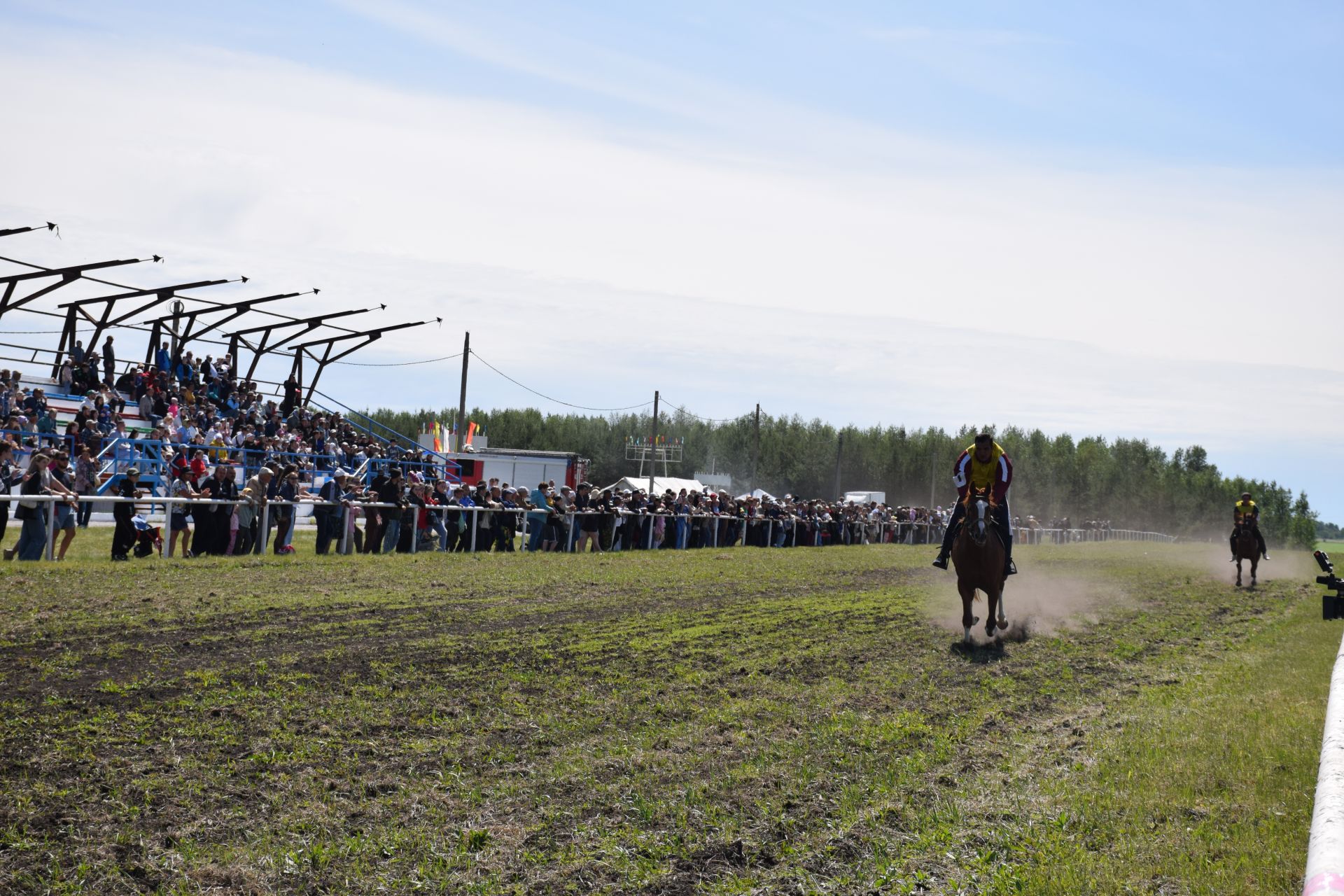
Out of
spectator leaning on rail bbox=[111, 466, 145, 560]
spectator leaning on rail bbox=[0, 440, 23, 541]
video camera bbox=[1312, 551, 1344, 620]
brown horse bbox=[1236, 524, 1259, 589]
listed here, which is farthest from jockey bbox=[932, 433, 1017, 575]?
brown horse bbox=[1236, 524, 1259, 589]

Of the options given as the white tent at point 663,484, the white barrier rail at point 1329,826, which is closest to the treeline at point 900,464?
the white tent at point 663,484

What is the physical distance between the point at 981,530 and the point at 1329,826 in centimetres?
1013

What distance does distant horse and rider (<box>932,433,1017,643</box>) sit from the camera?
13430 millimetres

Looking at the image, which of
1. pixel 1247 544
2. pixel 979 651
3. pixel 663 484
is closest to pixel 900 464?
pixel 663 484

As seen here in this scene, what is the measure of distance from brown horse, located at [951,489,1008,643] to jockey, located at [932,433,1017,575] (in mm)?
112

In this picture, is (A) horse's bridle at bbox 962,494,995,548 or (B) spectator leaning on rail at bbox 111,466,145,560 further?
(B) spectator leaning on rail at bbox 111,466,145,560

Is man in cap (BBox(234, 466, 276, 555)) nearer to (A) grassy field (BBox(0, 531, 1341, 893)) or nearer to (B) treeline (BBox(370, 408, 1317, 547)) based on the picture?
(A) grassy field (BBox(0, 531, 1341, 893))

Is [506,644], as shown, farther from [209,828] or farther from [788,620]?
[209,828]

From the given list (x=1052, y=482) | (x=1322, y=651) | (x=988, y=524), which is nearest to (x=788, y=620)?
(x=988, y=524)

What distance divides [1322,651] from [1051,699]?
16.9 ft

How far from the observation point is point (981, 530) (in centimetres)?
1331

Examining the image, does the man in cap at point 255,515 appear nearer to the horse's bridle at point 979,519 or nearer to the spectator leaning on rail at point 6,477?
the spectator leaning on rail at point 6,477

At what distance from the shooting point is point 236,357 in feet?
131

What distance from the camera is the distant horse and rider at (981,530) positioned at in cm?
1343
